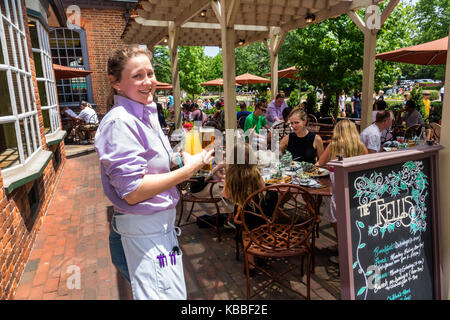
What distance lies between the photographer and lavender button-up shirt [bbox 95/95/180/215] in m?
1.19

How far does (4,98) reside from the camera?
3717mm

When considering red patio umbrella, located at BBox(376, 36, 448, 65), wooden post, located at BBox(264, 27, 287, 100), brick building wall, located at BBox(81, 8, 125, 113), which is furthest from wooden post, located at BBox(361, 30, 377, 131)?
brick building wall, located at BBox(81, 8, 125, 113)

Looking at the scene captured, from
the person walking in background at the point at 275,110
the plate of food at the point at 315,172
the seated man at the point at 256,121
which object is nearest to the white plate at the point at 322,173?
the plate of food at the point at 315,172

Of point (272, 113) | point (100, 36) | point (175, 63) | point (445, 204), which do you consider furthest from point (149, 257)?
point (100, 36)

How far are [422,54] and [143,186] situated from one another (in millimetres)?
7786

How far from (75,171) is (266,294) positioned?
564cm

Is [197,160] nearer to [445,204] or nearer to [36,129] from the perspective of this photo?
[445,204]

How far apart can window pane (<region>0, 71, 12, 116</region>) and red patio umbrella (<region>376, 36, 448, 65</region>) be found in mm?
6906

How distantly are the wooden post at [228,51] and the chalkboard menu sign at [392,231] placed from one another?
12.0ft

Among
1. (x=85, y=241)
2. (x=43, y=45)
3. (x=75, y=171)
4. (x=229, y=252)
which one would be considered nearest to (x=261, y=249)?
(x=229, y=252)

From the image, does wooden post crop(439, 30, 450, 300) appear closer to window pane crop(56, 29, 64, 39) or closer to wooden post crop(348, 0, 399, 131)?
wooden post crop(348, 0, 399, 131)

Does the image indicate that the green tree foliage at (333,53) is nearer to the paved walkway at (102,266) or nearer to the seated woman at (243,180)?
the paved walkway at (102,266)

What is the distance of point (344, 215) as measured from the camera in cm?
160

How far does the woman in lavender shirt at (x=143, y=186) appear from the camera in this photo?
48.8 inches
